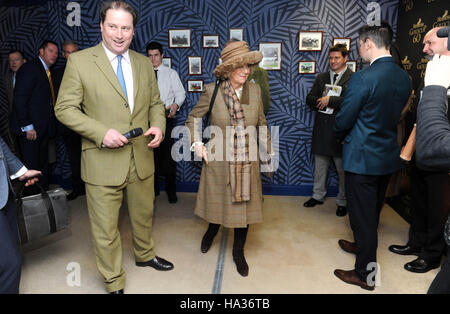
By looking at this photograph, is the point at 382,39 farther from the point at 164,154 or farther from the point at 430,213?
the point at 164,154

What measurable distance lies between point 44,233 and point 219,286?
1397 mm

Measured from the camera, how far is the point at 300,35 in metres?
4.34

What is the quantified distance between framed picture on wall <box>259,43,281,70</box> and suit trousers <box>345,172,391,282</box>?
7.71ft

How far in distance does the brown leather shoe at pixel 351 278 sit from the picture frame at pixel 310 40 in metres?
2.87

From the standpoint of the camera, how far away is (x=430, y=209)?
9.07 ft

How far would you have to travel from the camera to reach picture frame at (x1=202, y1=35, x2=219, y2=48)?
445 cm

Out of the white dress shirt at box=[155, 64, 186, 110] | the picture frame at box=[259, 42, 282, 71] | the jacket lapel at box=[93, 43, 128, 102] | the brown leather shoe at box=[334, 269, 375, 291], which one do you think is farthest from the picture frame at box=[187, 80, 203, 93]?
the brown leather shoe at box=[334, 269, 375, 291]

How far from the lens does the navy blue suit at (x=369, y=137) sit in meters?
2.28

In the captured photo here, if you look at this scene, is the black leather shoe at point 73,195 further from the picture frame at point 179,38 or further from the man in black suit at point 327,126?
the man in black suit at point 327,126

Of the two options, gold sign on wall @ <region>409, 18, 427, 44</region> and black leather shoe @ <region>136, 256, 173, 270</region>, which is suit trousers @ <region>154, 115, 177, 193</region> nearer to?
black leather shoe @ <region>136, 256, 173, 270</region>

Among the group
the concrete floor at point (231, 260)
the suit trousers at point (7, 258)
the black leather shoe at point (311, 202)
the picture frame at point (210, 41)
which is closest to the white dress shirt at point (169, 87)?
the picture frame at point (210, 41)

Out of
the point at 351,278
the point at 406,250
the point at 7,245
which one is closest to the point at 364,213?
the point at 351,278
